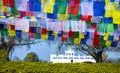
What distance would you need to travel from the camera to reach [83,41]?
7926 millimetres

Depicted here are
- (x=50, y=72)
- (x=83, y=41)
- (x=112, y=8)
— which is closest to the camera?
(x=112, y=8)

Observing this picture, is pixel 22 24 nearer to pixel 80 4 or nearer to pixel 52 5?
pixel 52 5

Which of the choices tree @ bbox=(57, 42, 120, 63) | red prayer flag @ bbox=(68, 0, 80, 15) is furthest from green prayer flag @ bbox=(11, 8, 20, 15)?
tree @ bbox=(57, 42, 120, 63)

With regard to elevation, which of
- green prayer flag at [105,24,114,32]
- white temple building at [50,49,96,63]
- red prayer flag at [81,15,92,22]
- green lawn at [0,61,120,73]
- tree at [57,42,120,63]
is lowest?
white temple building at [50,49,96,63]

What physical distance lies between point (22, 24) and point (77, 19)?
3.60 feet

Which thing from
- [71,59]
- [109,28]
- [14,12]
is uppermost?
[14,12]

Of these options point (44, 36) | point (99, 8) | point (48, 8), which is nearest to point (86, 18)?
point (99, 8)

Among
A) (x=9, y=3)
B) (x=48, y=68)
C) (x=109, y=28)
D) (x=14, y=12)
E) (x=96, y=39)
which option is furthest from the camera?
(x=48, y=68)

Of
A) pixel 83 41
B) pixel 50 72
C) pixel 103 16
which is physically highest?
pixel 103 16

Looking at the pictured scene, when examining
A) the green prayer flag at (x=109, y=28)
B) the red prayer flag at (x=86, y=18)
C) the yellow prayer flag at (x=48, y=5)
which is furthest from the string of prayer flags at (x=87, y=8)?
the yellow prayer flag at (x=48, y=5)

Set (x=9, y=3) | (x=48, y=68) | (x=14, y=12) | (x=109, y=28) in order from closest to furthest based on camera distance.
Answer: (x=9, y=3), (x=14, y=12), (x=109, y=28), (x=48, y=68)

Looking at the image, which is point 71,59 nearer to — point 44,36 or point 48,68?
point 48,68

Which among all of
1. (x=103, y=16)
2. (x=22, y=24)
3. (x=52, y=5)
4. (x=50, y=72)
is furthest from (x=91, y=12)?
(x=50, y=72)

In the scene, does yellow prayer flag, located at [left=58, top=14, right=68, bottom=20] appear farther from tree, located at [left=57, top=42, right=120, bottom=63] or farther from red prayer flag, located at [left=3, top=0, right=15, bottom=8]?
tree, located at [left=57, top=42, right=120, bottom=63]
